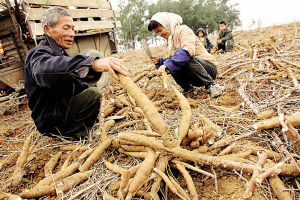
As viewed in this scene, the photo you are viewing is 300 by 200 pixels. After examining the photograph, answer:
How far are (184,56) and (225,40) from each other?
4.69m

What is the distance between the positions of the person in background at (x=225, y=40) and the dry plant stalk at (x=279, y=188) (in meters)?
5.51

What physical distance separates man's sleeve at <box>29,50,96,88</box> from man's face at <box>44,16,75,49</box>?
0.57m

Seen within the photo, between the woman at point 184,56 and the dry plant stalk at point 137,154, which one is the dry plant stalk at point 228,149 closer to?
the dry plant stalk at point 137,154

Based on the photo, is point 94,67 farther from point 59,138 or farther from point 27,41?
point 27,41

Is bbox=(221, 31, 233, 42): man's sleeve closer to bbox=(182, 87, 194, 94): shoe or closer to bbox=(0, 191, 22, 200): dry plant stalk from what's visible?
bbox=(182, 87, 194, 94): shoe

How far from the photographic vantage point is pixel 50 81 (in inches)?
50.1

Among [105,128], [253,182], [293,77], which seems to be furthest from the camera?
[293,77]

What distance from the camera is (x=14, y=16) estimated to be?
3.18m

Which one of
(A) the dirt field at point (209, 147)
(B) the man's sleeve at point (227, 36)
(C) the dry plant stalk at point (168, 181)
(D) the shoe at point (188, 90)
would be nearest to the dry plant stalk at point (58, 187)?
(A) the dirt field at point (209, 147)

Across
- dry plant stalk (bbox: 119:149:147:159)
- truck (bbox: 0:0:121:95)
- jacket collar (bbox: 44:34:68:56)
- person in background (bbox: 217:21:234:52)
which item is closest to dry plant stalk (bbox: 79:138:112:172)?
dry plant stalk (bbox: 119:149:147:159)

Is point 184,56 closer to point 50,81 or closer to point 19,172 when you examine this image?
point 50,81

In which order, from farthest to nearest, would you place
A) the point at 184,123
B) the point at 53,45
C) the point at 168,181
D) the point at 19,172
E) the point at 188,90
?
the point at 188,90 → the point at 53,45 → the point at 19,172 → the point at 184,123 → the point at 168,181

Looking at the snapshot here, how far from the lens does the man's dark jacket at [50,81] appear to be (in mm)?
1229

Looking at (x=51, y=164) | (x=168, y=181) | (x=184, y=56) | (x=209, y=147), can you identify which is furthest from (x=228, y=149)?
(x=51, y=164)
